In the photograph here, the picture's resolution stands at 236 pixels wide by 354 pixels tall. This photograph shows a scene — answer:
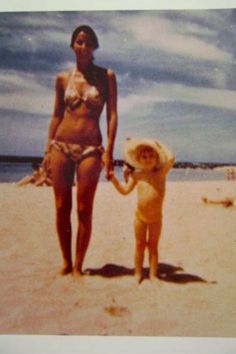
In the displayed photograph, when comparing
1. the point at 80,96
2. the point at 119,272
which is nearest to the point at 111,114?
the point at 80,96

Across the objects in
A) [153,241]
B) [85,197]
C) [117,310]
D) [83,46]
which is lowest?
[117,310]

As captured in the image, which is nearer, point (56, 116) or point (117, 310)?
point (117, 310)

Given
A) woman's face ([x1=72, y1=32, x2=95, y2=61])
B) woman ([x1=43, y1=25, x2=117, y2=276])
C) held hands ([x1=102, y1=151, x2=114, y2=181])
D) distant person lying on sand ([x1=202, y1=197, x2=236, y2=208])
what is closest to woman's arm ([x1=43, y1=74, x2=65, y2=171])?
woman ([x1=43, y1=25, x2=117, y2=276])

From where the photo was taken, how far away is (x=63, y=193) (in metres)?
1.89

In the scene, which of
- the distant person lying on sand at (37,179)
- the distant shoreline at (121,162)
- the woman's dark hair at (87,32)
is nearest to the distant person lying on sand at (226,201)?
the distant shoreline at (121,162)

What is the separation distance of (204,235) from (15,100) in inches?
33.8

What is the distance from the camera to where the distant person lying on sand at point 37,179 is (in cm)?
191

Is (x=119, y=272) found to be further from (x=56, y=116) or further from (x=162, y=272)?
(x=56, y=116)

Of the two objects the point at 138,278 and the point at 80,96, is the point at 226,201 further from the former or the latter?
the point at 80,96

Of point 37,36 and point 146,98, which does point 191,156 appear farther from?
point 37,36

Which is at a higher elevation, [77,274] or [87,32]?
[87,32]

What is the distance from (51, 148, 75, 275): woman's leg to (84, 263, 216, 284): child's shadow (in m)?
0.13

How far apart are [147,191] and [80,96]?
42 cm

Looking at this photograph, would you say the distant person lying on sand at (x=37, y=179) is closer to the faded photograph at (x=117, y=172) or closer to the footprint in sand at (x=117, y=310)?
the faded photograph at (x=117, y=172)
